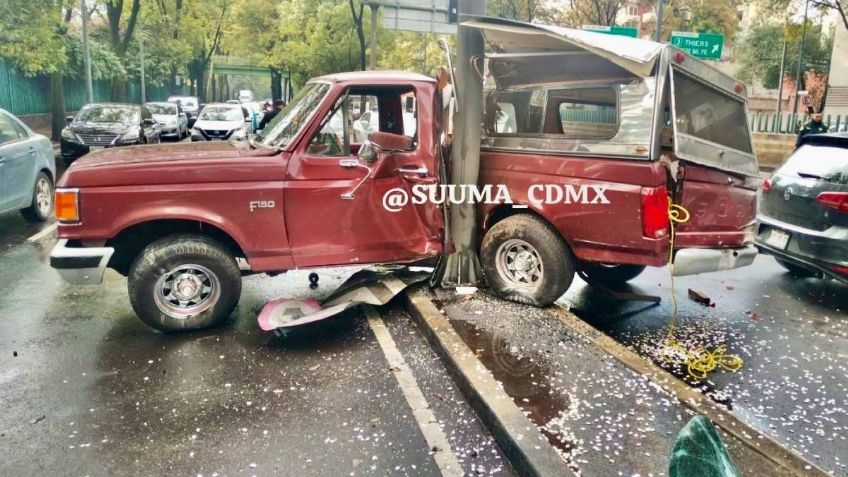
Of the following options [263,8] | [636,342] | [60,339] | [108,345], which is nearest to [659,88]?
[636,342]

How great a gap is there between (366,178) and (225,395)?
2.06m

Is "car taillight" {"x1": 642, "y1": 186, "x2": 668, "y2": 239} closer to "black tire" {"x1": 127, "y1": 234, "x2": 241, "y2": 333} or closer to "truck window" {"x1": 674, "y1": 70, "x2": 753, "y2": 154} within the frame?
"truck window" {"x1": 674, "y1": 70, "x2": 753, "y2": 154}

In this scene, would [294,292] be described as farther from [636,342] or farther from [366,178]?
[636,342]

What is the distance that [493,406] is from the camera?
3.71 metres

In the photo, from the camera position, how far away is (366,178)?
527cm

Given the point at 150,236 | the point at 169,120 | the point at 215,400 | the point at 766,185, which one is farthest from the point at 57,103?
the point at 766,185

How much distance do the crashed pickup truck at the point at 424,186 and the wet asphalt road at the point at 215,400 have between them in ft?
1.68

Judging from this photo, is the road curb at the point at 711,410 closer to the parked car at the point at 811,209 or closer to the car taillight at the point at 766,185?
the parked car at the point at 811,209

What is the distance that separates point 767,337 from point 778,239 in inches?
62.5

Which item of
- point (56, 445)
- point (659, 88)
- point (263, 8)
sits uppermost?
point (263, 8)

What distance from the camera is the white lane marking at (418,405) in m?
3.35

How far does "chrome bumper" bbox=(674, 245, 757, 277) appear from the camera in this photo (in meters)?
5.05

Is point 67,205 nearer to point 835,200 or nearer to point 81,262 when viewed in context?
point 81,262

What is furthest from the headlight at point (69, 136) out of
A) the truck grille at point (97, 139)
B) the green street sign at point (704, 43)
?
the green street sign at point (704, 43)
